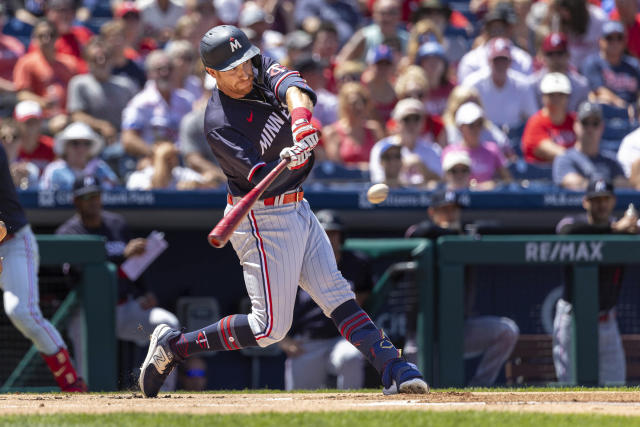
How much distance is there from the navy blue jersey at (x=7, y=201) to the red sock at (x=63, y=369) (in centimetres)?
77

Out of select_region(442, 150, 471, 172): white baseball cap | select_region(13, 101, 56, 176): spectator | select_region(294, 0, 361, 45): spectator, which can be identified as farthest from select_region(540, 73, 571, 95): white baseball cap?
select_region(13, 101, 56, 176): spectator

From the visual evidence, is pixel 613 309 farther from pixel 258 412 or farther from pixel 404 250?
pixel 258 412

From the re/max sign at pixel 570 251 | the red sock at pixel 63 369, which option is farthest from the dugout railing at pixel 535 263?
the red sock at pixel 63 369

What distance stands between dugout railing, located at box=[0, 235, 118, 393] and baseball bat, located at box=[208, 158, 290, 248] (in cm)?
267

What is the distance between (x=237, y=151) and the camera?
4699mm

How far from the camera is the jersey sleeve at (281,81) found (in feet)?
15.5

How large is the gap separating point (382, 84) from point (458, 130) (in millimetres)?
1017

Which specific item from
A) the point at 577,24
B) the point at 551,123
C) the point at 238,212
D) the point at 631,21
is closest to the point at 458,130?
the point at 551,123

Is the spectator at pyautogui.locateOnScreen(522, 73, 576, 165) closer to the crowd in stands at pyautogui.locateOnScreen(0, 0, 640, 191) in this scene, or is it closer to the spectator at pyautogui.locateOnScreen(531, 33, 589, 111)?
the crowd in stands at pyautogui.locateOnScreen(0, 0, 640, 191)

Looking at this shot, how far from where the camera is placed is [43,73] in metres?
9.54

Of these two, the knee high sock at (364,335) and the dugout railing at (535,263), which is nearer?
the knee high sock at (364,335)

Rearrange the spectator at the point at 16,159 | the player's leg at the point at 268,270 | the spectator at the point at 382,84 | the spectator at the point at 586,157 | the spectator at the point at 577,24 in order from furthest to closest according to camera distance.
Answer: the spectator at the point at 577,24 < the spectator at the point at 382,84 < the spectator at the point at 586,157 < the spectator at the point at 16,159 < the player's leg at the point at 268,270

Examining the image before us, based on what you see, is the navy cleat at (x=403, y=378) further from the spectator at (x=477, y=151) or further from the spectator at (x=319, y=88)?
the spectator at (x=319, y=88)

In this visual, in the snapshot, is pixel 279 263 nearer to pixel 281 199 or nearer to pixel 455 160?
pixel 281 199
